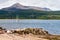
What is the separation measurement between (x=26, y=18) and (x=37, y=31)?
73.1 meters

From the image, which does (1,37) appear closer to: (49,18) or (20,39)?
(20,39)

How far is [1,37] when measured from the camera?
79.3ft

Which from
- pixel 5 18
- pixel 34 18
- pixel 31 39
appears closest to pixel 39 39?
pixel 31 39

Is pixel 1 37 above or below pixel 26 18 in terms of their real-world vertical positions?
above

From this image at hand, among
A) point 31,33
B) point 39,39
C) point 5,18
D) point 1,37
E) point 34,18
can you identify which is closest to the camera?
point 1,37

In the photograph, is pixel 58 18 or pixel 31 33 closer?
pixel 31 33

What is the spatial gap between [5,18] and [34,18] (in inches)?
543

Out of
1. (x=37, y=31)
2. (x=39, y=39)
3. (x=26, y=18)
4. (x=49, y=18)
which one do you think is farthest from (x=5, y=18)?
(x=39, y=39)

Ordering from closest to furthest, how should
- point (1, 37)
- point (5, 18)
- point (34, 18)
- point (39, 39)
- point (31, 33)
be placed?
1. point (1, 37)
2. point (39, 39)
3. point (31, 33)
4. point (5, 18)
5. point (34, 18)

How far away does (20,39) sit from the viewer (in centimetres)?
2467

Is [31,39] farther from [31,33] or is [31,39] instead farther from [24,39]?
[31,33]

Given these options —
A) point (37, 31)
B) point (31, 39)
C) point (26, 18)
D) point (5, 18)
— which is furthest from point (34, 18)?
point (31, 39)

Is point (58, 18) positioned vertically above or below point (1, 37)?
below

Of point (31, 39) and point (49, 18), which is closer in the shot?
point (31, 39)
